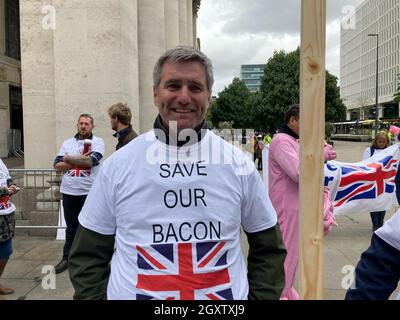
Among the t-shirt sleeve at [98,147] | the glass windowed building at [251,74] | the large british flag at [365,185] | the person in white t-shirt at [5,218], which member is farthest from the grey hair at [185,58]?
the glass windowed building at [251,74]

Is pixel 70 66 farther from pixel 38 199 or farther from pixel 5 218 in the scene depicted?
pixel 5 218

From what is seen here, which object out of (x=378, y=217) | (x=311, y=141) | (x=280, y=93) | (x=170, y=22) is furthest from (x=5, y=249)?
(x=280, y=93)

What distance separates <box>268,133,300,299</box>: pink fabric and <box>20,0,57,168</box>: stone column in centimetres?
548

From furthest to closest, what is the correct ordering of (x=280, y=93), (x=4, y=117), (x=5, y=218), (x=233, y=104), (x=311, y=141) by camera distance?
(x=233, y=104) → (x=280, y=93) → (x=4, y=117) → (x=5, y=218) → (x=311, y=141)

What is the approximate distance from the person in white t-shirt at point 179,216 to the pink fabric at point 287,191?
1846 mm

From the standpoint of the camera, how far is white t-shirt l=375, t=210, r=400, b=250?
5.06 feet

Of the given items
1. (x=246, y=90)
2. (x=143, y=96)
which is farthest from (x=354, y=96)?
(x=143, y=96)

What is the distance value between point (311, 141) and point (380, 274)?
2.91 feet

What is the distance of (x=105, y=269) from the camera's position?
6.37ft

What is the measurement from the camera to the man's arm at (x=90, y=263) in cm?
188

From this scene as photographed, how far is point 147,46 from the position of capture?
38.0 feet

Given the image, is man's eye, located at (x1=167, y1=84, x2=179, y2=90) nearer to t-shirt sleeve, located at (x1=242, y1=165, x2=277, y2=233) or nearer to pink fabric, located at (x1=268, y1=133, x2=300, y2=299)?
t-shirt sleeve, located at (x1=242, y1=165, x2=277, y2=233)

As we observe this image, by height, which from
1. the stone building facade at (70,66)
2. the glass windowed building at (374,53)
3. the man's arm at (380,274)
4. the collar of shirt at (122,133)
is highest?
the glass windowed building at (374,53)

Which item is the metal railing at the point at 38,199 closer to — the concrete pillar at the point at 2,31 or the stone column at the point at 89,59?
the stone column at the point at 89,59
